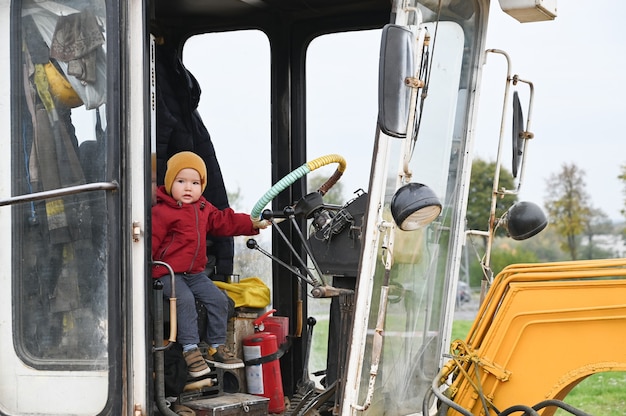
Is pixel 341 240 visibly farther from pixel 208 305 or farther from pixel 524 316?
pixel 524 316

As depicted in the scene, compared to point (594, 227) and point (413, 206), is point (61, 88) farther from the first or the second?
point (594, 227)

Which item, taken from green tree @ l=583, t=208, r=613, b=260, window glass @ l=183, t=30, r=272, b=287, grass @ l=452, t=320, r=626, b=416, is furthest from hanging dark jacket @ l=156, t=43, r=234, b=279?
green tree @ l=583, t=208, r=613, b=260

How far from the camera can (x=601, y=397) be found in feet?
35.2

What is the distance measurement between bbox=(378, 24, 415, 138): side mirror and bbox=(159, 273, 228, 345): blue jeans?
4.87ft

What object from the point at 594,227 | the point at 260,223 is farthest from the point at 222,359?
the point at 594,227

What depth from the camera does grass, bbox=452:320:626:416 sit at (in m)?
9.81

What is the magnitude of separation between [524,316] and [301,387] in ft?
5.55

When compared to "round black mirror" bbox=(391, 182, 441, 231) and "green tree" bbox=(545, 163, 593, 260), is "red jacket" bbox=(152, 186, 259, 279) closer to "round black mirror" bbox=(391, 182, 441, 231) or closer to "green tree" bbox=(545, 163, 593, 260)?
"round black mirror" bbox=(391, 182, 441, 231)

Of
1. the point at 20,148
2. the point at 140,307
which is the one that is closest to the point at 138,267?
the point at 140,307

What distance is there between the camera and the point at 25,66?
3.69 meters

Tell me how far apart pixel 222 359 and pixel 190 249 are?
1.77 ft

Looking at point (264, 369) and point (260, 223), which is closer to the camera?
point (260, 223)

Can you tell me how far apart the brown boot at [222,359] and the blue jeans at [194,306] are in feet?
0.17

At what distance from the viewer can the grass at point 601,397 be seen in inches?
386
